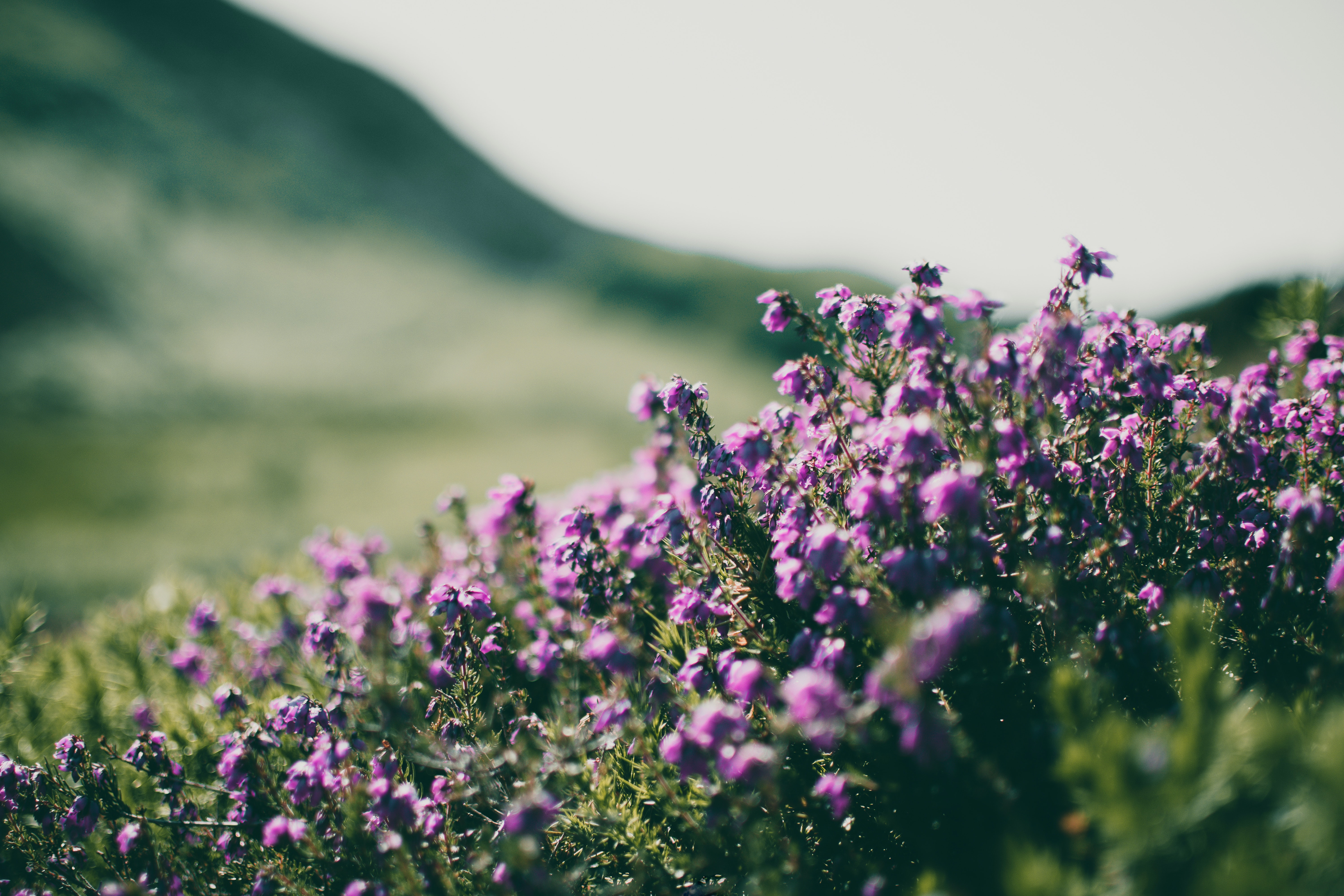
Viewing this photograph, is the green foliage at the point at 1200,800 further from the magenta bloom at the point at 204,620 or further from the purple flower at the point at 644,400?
the magenta bloom at the point at 204,620

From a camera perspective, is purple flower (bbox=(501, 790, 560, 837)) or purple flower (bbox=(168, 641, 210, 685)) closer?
purple flower (bbox=(501, 790, 560, 837))

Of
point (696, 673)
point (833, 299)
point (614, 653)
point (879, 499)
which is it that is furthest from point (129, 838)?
point (833, 299)

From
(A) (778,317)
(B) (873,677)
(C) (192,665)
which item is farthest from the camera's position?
(C) (192,665)

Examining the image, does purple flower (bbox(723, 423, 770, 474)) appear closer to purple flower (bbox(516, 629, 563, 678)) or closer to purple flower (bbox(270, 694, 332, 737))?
purple flower (bbox(516, 629, 563, 678))

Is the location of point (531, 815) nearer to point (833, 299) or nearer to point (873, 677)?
point (873, 677)

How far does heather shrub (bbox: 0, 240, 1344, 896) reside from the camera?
172 cm

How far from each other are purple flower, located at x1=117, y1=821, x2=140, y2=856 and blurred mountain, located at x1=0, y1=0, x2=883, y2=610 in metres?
10.2

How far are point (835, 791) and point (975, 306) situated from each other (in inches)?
67.2

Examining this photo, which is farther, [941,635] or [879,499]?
[879,499]

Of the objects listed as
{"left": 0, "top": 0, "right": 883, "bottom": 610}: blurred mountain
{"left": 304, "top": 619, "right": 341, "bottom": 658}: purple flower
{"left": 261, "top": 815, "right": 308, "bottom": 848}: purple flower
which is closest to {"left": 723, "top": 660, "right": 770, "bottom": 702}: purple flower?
{"left": 261, "top": 815, "right": 308, "bottom": 848}: purple flower

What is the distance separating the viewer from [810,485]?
2.99m

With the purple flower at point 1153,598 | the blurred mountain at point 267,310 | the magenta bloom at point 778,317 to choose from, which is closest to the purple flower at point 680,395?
the magenta bloom at point 778,317

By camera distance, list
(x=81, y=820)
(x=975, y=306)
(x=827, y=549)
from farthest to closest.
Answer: (x=81, y=820)
(x=975, y=306)
(x=827, y=549)

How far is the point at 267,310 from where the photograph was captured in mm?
35969
